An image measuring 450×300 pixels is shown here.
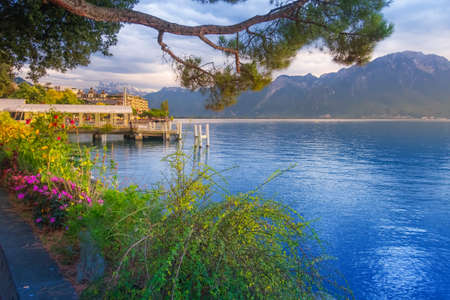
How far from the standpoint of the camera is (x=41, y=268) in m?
2.77

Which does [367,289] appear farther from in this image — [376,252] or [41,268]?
[41,268]

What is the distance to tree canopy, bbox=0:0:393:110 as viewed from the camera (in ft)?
18.6

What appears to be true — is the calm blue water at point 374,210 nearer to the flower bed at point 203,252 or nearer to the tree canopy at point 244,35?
the flower bed at point 203,252

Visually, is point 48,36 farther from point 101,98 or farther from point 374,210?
point 101,98

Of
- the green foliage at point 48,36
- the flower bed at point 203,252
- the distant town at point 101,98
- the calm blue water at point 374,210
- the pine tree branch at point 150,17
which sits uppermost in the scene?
the distant town at point 101,98

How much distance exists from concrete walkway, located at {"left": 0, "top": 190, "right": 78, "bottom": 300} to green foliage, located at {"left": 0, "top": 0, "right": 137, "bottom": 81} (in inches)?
162

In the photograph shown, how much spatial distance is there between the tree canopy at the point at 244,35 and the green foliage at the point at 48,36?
0.02m

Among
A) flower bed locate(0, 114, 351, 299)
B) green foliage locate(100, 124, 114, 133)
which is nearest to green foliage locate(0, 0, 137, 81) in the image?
flower bed locate(0, 114, 351, 299)

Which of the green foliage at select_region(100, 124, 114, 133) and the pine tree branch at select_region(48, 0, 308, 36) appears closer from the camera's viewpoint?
the pine tree branch at select_region(48, 0, 308, 36)

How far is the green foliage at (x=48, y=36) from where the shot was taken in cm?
625

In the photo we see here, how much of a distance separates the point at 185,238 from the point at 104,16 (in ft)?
12.8

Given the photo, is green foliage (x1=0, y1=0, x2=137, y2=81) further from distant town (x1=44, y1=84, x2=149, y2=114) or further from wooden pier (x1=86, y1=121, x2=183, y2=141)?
distant town (x1=44, y1=84, x2=149, y2=114)

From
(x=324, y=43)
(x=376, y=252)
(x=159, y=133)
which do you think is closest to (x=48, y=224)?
(x=324, y=43)

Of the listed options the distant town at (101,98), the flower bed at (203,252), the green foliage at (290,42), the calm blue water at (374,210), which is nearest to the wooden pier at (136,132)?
the calm blue water at (374,210)
